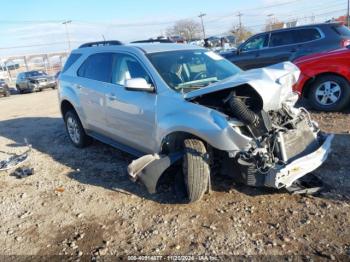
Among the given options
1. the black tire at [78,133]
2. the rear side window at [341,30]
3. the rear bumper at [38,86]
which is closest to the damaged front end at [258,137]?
the black tire at [78,133]

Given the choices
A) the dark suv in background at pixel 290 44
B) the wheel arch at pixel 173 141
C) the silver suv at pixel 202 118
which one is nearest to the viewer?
the silver suv at pixel 202 118

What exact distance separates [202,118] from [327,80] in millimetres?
4234

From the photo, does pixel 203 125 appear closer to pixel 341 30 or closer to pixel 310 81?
pixel 310 81

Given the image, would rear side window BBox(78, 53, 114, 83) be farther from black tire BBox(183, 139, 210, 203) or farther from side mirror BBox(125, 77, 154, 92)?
black tire BBox(183, 139, 210, 203)

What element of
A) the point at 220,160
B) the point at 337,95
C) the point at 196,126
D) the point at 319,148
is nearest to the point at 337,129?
the point at 337,95

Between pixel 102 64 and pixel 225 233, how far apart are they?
131 inches

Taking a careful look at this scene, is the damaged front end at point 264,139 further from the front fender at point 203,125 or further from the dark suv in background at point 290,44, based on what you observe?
the dark suv in background at point 290,44

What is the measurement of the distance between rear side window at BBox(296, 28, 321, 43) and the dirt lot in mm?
5446

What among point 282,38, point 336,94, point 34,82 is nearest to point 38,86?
point 34,82

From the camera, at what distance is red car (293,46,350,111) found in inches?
273

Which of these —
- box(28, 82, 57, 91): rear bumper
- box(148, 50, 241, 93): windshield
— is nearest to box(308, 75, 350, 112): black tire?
box(148, 50, 241, 93): windshield

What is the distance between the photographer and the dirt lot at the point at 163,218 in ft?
11.5

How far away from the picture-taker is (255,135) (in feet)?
12.7

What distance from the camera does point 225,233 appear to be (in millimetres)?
3691
